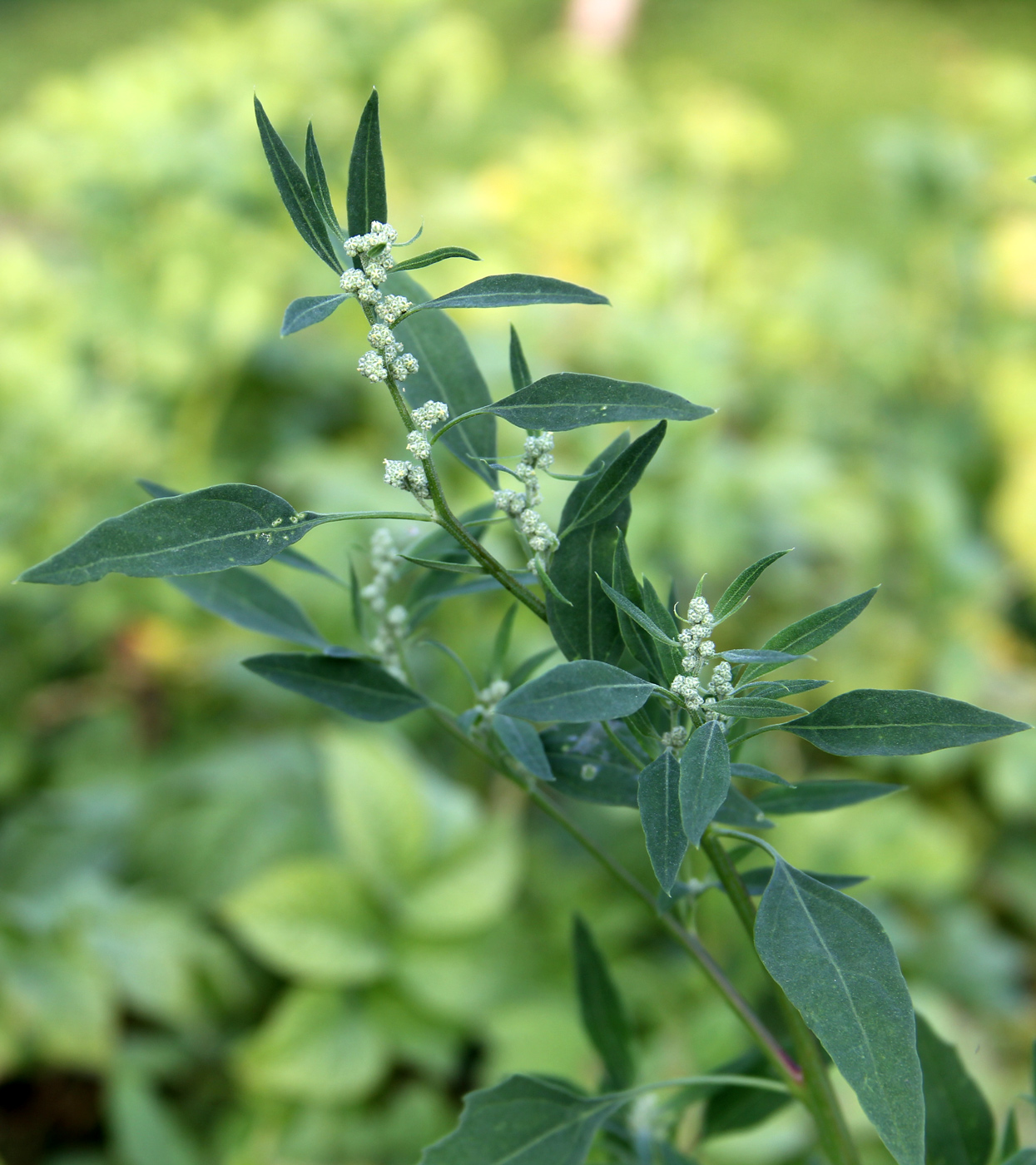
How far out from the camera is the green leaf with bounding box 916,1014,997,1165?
0.44 m

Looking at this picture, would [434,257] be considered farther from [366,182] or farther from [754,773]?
[754,773]

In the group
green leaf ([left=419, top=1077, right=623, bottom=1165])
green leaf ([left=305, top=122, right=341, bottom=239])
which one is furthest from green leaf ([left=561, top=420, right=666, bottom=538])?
green leaf ([left=419, top=1077, right=623, bottom=1165])

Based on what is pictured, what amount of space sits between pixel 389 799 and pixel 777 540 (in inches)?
31.7

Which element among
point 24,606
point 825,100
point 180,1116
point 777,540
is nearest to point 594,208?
point 777,540

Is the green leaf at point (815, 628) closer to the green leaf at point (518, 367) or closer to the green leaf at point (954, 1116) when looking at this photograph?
the green leaf at point (518, 367)

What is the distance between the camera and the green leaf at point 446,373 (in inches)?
14.7

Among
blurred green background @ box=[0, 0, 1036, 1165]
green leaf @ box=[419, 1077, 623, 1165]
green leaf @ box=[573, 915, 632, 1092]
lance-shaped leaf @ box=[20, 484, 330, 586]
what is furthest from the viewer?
blurred green background @ box=[0, 0, 1036, 1165]

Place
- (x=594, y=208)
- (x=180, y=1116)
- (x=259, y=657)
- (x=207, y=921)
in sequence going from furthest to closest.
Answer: (x=594, y=208), (x=207, y=921), (x=180, y=1116), (x=259, y=657)

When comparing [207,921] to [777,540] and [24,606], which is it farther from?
[777,540]

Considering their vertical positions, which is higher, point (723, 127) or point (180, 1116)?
point (723, 127)

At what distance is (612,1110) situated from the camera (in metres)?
0.41

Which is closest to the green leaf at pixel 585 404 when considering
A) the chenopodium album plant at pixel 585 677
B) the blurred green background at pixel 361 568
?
the chenopodium album plant at pixel 585 677

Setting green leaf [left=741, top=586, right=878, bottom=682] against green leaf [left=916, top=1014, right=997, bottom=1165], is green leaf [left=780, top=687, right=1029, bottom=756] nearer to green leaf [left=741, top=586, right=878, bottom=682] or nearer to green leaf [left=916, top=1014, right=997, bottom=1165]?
green leaf [left=741, top=586, right=878, bottom=682]

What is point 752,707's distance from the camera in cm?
31
